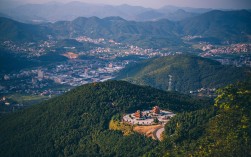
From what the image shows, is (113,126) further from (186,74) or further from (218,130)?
(186,74)

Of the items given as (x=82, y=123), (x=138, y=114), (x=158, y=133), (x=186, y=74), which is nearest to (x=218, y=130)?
(x=158, y=133)

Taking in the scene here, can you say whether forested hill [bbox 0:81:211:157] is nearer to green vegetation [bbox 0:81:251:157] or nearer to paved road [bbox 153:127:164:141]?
green vegetation [bbox 0:81:251:157]

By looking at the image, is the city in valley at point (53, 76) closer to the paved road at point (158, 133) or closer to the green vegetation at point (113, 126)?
the green vegetation at point (113, 126)

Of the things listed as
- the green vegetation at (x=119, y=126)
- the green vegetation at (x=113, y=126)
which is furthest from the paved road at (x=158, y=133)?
the green vegetation at (x=119, y=126)

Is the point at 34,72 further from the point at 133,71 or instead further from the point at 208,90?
the point at 208,90

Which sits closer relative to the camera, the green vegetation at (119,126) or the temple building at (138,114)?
the green vegetation at (119,126)

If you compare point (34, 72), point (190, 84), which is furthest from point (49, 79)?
point (190, 84)
